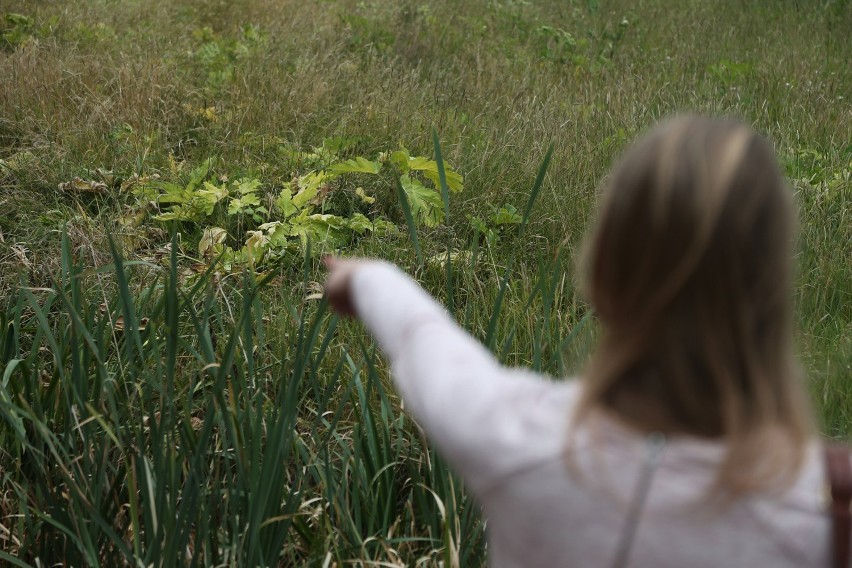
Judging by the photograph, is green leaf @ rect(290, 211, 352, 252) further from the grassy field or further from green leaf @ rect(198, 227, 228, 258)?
green leaf @ rect(198, 227, 228, 258)

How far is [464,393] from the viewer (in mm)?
898

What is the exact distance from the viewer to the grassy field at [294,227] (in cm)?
182

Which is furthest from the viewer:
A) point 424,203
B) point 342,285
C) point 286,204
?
point 286,204

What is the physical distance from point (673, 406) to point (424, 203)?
265cm

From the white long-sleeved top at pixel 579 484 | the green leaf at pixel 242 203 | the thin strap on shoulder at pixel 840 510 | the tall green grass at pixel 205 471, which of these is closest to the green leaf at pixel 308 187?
the green leaf at pixel 242 203

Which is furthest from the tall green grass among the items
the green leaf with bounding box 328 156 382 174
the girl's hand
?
the green leaf with bounding box 328 156 382 174

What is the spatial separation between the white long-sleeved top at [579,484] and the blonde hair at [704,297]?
1.1 inches

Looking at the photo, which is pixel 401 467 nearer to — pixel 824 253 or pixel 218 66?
pixel 824 253

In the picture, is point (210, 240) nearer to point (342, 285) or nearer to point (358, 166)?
point (358, 166)

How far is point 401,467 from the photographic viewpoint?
2.25 meters

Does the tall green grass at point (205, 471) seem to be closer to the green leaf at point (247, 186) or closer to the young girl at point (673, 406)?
the young girl at point (673, 406)

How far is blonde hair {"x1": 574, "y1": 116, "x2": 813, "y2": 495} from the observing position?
84 centimetres

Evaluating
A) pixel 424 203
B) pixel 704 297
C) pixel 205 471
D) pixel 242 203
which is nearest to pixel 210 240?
pixel 242 203

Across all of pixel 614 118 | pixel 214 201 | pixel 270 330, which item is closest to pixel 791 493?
pixel 270 330
